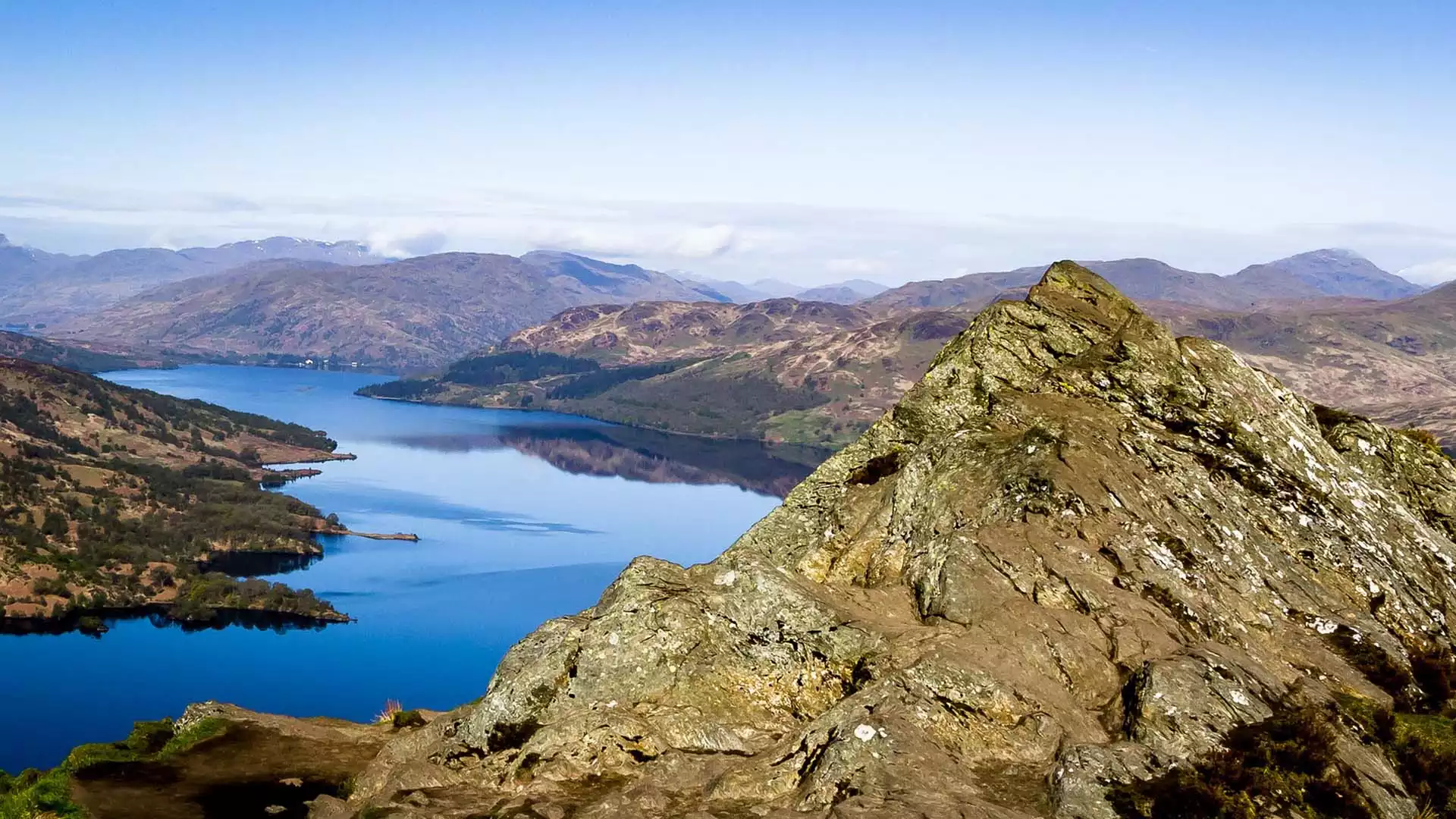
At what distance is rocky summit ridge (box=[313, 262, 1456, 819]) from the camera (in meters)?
24.4

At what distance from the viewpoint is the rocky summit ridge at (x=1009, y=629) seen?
24375mm

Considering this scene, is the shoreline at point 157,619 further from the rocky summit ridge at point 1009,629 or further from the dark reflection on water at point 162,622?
the rocky summit ridge at point 1009,629

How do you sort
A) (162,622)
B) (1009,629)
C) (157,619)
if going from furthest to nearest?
(157,619) → (162,622) → (1009,629)

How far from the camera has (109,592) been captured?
186 m

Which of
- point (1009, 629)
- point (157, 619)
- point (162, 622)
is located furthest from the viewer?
point (157, 619)

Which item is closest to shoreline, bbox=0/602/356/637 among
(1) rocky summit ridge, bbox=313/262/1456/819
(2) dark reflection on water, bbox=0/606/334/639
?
(2) dark reflection on water, bbox=0/606/334/639

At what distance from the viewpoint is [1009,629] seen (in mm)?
28344

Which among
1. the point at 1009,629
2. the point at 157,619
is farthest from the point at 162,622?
the point at 1009,629

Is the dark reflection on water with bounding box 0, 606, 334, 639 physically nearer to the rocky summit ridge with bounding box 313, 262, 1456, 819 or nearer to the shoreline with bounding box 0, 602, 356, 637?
the shoreline with bounding box 0, 602, 356, 637

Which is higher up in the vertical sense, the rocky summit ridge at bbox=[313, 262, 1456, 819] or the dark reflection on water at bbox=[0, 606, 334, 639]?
the rocky summit ridge at bbox=[313, 262, 1456, 819]

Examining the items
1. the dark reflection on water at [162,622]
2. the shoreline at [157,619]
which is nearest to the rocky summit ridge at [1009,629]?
the shoreline at [157,619]

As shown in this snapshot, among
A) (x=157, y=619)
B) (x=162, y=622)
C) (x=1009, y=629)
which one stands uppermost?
(x=1009, y=629)

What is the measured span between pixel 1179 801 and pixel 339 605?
17978 centimetres

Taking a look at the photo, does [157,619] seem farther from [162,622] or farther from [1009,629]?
[1009,629]
